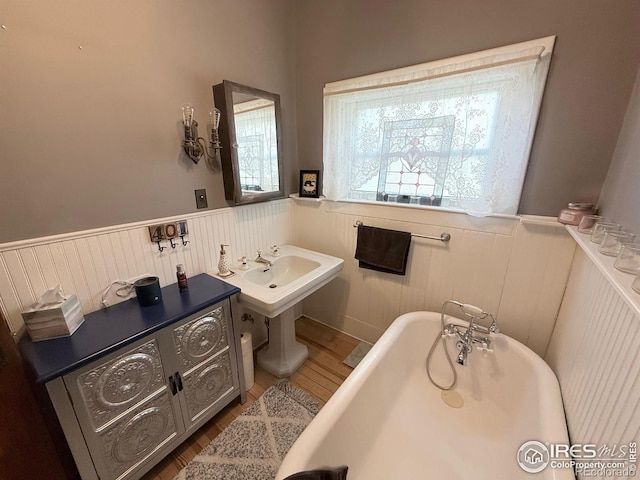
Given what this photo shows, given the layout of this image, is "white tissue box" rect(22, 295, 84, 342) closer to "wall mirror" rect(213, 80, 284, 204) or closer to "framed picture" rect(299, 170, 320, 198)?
"wall mirror" rect(213, 80, 284, 204)

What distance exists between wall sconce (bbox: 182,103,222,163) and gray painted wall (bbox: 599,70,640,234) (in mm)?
1903

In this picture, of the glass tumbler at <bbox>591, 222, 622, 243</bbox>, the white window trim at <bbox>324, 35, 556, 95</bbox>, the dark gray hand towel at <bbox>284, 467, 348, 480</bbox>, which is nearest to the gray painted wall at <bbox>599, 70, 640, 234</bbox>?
the glass tumbler at <bbox>591, 222, 622, 243</bbox>

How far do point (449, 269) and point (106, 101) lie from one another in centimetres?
206

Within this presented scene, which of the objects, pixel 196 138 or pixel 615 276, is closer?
pixel 615 276

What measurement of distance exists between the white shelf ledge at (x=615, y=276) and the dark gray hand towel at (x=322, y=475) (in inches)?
37.5

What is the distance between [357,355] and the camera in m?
2.05

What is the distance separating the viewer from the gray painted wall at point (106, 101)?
999 mm

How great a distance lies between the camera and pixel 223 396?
150 cm

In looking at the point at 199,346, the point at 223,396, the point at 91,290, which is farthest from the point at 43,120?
the point at 223,396

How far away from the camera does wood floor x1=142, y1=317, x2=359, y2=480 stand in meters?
1.35

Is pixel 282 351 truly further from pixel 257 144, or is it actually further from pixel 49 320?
pixel 257 144

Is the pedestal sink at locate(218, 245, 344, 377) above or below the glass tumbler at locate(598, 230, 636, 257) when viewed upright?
below

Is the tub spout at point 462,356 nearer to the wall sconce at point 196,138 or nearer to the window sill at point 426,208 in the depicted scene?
the window sill at point 426,208

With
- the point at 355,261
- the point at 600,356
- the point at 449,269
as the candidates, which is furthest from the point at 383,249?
the point at 600,356
